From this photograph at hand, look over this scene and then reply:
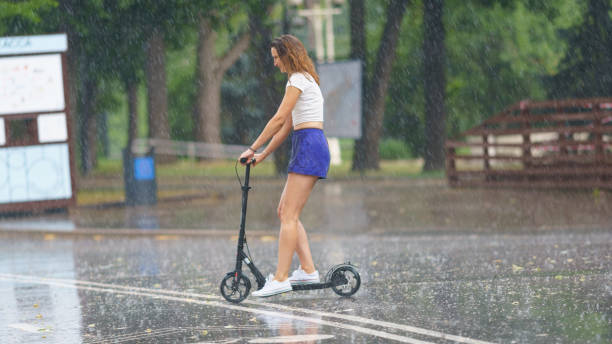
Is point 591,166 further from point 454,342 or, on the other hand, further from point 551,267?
point 454,342

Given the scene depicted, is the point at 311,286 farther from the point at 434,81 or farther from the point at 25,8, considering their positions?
the point at 434,81

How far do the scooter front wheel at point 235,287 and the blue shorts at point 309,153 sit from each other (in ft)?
3.10

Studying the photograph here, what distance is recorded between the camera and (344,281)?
26.2 ft

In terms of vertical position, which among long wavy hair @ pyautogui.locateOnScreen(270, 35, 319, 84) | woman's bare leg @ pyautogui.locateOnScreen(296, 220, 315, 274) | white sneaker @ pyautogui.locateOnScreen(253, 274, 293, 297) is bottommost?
white sneaker @ pyautogui.locateOnScreen(253, 274, 293, 297)

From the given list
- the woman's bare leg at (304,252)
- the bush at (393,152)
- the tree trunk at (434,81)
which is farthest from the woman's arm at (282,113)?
the bush at (393,152)

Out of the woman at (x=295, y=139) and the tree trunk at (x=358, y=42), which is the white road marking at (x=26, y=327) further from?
the tree trunk at (x=358, y=42)

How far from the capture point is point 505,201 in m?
17.5

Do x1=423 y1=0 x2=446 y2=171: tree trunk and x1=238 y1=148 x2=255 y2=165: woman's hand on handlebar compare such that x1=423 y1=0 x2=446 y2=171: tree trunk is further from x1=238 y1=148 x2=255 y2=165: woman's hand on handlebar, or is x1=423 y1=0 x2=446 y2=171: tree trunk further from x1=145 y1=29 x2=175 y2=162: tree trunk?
x1=238 y1=148 x2=255 y2=165: woman's hand on handlebar

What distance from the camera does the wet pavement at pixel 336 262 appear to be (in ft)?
22.7

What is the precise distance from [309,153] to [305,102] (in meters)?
0.40

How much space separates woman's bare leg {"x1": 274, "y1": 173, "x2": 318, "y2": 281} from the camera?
310 inches

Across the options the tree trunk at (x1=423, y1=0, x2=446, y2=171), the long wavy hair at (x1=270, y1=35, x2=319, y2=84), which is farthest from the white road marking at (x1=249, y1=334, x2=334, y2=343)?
the tree trunk at (x1=423, y1=0, x2=446, y2=171)

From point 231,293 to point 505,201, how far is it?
33.9ft

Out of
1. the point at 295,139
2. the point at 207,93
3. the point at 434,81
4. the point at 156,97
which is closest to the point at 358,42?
the point at 434,81
